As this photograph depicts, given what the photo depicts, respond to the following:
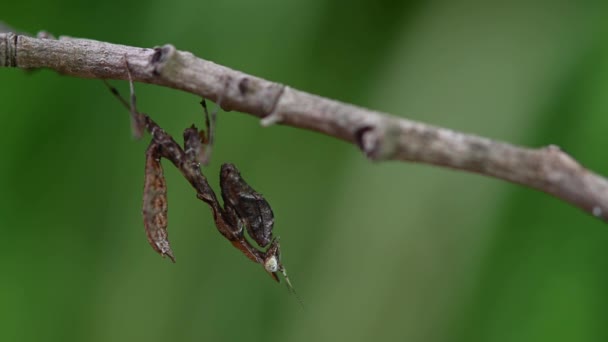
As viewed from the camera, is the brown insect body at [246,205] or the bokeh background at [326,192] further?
the bokeh background at [326,192]

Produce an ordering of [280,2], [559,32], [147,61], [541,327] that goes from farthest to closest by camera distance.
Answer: [280,2]
[559,32]
[541,327]
[147,61]

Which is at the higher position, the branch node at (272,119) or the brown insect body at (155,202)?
the branch node at (272,119)

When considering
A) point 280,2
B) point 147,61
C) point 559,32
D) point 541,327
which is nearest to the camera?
point 147,61

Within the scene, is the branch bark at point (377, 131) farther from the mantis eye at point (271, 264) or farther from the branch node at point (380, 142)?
the mantis eye at point (271, 264)

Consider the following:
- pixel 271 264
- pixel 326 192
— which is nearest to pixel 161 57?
pixel 271 264

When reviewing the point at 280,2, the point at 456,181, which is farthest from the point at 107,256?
the point at 456,181

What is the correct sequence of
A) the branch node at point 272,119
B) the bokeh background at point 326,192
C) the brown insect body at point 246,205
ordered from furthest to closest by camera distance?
the bokeh background at point 326,192
the brown insect body at point 246,205
the branch node at point 272,119

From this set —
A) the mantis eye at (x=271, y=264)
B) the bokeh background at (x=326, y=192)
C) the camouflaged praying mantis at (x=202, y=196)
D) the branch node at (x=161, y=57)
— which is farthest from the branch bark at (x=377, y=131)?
the bokeh background at (x=326, y=192)

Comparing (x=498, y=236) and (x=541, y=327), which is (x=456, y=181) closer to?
(x=498, y=236)
